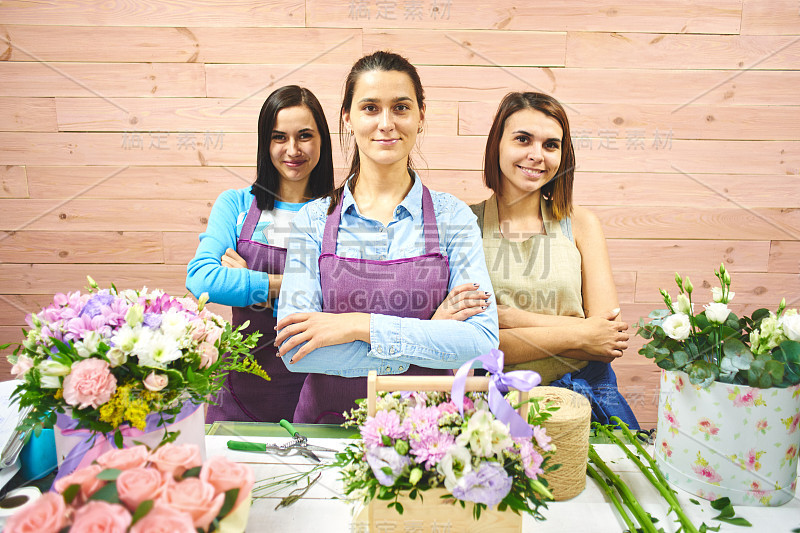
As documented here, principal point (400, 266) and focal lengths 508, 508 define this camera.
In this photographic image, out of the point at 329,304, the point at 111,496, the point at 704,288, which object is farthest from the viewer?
the point at 704,288

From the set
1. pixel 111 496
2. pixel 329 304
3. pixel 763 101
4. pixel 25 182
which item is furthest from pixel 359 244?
pixel 763 101

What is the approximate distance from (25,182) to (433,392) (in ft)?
7.24

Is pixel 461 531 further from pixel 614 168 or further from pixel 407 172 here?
pixel 614 168

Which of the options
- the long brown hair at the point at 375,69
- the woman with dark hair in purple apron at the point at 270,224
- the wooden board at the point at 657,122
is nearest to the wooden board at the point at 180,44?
the woman with dark hair in purple apron at the point at 270,224

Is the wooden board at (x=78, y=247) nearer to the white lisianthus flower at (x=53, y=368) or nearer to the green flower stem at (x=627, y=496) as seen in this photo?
the white lisianthus flower at (x=53, y=368)

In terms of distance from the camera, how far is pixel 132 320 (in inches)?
30.4

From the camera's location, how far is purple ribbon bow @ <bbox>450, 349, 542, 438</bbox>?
0.72 metres

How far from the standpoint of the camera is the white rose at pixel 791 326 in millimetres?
815

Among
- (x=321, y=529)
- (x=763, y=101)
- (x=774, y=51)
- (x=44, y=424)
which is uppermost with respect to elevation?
(x=774, y=51)

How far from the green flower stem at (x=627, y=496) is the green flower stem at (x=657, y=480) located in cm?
4

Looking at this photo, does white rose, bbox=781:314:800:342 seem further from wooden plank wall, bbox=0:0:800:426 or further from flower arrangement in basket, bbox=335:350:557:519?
wooden plank wall, bbox=0:0:800:426

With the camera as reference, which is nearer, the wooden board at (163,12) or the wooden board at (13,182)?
the wooden board at (163,12)

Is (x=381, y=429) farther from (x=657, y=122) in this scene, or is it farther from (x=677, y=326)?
(x=657, y=122)

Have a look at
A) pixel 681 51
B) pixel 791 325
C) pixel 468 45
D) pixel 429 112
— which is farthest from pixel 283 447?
pixel 681 51
